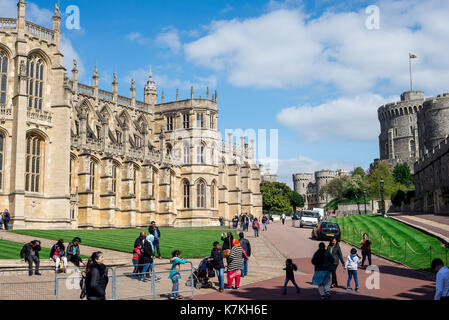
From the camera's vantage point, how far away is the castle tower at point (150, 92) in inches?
2549

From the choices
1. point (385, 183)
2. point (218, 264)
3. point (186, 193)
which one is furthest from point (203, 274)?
point (385, 183)

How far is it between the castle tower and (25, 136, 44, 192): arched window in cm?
2915

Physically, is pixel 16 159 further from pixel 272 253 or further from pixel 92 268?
pixel 92 268

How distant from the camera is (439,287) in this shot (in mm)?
9414

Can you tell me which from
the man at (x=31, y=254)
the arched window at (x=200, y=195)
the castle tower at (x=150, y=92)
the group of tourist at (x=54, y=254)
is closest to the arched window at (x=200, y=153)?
the arched window at (x=200, y=195)

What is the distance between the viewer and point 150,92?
65.3 metres

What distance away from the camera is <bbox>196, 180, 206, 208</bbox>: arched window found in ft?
192

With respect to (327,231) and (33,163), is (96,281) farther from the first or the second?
(33,163)

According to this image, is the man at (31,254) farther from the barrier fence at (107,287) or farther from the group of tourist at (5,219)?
the group of tourist at (5,219)

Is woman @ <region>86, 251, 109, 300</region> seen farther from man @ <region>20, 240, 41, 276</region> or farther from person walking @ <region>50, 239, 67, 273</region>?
person walking @ <region>50, 239, 67, 273</region>

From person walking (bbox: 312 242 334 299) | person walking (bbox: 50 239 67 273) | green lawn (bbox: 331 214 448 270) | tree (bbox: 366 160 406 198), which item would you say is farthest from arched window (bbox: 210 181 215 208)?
person walking (bbox: 312 242 334 299)

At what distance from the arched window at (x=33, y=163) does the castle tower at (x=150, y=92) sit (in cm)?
2915
